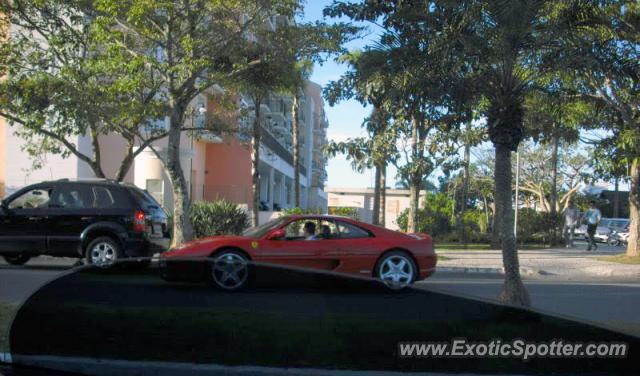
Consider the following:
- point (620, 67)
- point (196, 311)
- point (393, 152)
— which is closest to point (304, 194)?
point (393, 152)

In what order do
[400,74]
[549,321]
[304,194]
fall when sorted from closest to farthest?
1. [549,321]
2. [400,74]
3. [304,194]

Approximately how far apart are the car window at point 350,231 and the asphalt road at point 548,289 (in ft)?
4.05

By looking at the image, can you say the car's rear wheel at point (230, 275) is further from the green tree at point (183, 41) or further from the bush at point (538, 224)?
the bush at point (538, 224)

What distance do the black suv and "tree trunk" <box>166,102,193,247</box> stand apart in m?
3.28

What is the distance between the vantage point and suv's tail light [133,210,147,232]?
12094 millimetres

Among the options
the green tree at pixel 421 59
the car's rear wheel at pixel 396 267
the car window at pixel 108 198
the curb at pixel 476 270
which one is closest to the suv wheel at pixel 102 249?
the car window at pixel 108 198

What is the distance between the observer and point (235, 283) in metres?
2.26

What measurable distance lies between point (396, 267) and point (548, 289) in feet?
15.1

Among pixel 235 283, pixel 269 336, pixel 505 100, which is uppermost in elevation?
pixel 505 100

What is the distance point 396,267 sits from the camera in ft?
30.5

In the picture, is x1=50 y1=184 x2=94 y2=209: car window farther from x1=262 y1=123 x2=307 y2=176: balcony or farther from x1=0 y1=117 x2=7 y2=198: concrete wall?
x1=262 y1=123 x2=307 y2=176: balcony

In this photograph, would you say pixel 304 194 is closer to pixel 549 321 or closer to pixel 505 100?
pixel 505 100

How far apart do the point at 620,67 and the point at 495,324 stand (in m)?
7.04

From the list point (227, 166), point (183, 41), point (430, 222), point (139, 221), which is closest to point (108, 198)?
point (139, 221)
